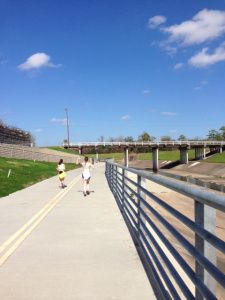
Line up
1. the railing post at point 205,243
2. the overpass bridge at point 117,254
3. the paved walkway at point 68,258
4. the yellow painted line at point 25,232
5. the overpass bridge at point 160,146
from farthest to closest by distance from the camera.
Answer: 1. the overpass bridge at point 160,146
2. the yellow painted line at point 25,232
3. the paved walkway at point 68,258
4. the overpass bridge at point 117,254
5. the railing post at point 205,243

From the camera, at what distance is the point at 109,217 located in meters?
Result: 13.3

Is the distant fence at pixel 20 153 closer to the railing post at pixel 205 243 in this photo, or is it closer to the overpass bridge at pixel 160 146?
the overpass bridge at pixel 160 146

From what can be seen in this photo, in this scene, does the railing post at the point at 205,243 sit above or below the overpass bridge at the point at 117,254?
above

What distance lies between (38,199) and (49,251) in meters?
10.4

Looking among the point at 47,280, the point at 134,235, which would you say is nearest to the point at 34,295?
the point at 47,280

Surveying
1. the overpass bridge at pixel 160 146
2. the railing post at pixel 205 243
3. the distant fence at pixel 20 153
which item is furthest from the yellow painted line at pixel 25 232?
the overpass bridge at pixel 160 146

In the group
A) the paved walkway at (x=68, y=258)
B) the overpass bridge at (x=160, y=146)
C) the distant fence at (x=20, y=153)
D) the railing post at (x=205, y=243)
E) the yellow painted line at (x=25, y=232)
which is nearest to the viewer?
the railing post at (x=205, y=243)

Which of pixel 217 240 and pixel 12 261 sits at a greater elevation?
pixel 217 240

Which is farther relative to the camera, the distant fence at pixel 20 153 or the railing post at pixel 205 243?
the distant fence at pixel 20 153

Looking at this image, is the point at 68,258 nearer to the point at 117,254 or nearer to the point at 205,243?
the point at 117,254

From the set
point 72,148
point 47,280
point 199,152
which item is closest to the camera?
point 47,280

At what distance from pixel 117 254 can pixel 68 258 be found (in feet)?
2.86

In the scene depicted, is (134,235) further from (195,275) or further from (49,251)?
(195,275)

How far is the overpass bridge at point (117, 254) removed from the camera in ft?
13.1
